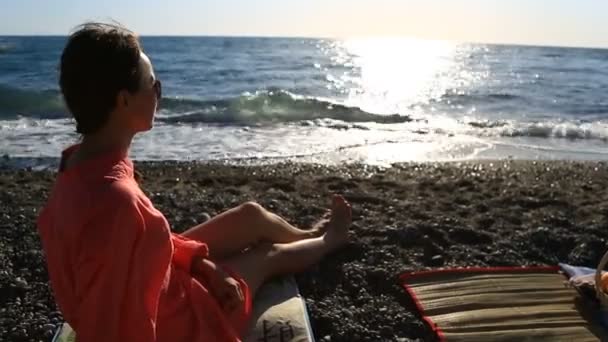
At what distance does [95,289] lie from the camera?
2490mm

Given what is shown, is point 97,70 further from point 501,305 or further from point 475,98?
point 475,98

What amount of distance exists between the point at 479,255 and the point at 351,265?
Answer: 36.0 inches

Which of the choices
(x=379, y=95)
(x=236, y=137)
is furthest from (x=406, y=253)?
(x=379, y=95)

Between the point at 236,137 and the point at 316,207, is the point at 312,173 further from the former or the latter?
the point at 236,137

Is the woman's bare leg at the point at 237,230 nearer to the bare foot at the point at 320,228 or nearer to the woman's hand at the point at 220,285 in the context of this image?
the bare foot at the point at 320,228

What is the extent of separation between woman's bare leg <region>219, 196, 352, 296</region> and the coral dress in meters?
1.08

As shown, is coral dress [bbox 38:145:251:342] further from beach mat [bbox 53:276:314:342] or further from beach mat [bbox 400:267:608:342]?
beach mat [bbox 400:267:608:342]

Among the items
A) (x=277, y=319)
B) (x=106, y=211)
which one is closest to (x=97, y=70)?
(x=106, y=211)

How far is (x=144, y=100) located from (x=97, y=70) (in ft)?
0.75

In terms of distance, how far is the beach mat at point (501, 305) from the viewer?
368 centimetres

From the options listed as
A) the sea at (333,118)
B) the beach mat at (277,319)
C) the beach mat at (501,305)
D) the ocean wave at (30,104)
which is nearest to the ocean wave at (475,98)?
the sea at (333,118)

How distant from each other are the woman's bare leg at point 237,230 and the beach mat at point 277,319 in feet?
0.93

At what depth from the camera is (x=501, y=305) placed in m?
3.97

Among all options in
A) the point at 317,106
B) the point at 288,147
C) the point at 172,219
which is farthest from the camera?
the point at 317,106
